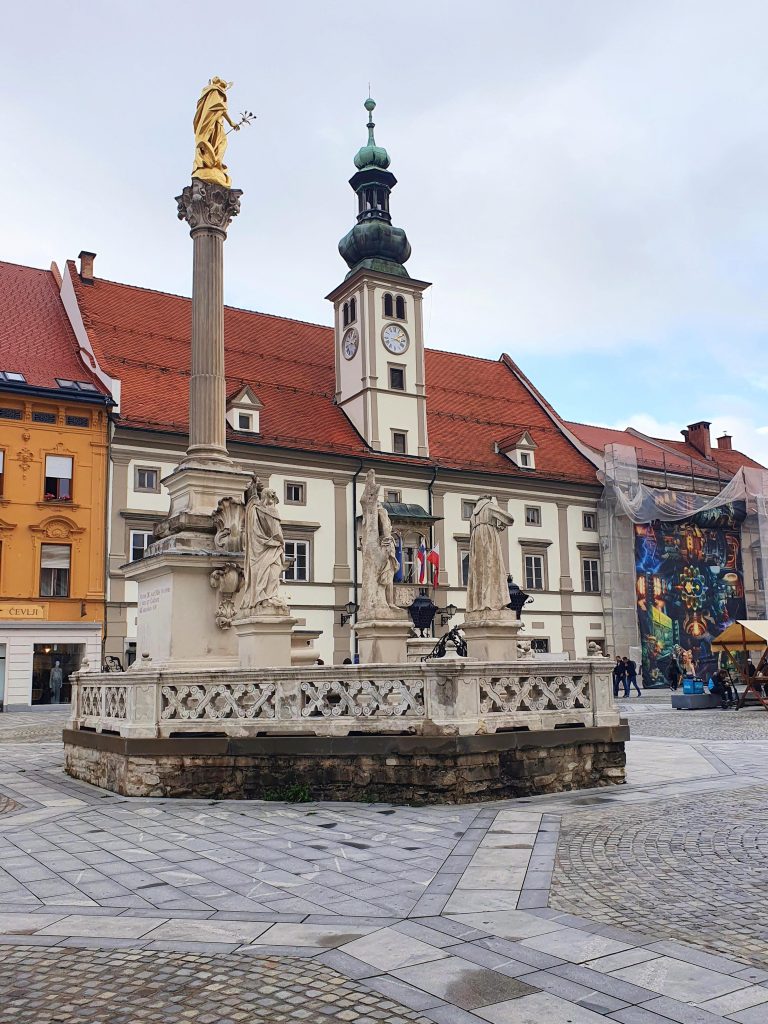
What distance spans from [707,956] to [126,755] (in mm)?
7925

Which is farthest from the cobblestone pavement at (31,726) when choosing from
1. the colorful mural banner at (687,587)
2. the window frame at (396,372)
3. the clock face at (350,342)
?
the colorful mural banner at (687,587)

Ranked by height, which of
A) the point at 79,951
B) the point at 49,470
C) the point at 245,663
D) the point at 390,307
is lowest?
the point at 79,951

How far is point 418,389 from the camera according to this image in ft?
144

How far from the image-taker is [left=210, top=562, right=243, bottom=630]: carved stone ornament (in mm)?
14031

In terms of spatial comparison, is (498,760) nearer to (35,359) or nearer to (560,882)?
(560,882)

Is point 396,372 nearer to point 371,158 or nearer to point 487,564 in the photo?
point 371,158

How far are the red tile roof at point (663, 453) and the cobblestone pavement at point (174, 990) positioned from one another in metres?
47.1

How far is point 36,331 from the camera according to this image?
37.6m

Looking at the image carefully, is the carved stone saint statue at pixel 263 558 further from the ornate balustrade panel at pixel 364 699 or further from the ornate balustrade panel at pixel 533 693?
the ornate balustrade panel at pixel 533 693

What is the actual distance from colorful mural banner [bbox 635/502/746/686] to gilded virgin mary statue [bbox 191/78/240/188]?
35006 millimetres

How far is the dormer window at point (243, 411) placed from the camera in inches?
1517

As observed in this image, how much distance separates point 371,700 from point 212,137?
11842 millimetres

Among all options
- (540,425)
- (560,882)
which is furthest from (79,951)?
(540,425)

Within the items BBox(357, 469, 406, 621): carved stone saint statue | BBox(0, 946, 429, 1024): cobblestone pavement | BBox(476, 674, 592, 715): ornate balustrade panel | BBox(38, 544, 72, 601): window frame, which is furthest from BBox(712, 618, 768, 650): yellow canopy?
BBox(0, 946, 429, 1024): cobblestone pavement
